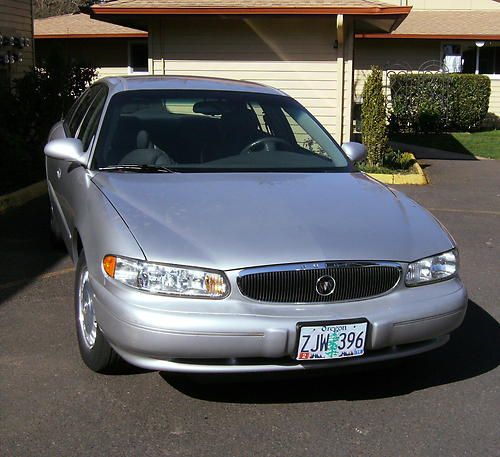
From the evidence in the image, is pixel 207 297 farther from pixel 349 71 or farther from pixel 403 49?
pixel 403 49

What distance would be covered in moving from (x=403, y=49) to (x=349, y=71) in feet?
32.4

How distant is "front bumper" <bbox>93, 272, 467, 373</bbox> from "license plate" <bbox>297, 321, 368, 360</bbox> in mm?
35

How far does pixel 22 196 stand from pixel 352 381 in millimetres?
5900

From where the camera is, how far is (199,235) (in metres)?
3.34

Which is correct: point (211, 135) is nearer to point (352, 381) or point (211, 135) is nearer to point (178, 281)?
point (178, 281)

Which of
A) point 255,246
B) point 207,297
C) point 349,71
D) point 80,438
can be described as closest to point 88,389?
point 80,438

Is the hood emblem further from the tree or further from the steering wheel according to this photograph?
the tree

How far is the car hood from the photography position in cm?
326

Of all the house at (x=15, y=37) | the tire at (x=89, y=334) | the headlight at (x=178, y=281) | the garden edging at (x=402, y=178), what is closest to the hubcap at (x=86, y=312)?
the tire at (x=89, y=334)

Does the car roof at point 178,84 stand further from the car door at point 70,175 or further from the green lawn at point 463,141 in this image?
the green lawn at point 463,141

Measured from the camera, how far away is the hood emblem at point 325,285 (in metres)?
3.26

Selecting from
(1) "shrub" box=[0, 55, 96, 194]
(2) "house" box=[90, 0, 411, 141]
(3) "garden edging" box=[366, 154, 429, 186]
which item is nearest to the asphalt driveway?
(1) "shrub" box=[0, 55, 96, 194]

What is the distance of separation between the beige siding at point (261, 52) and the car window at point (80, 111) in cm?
647

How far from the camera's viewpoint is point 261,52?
1212 centimetres
